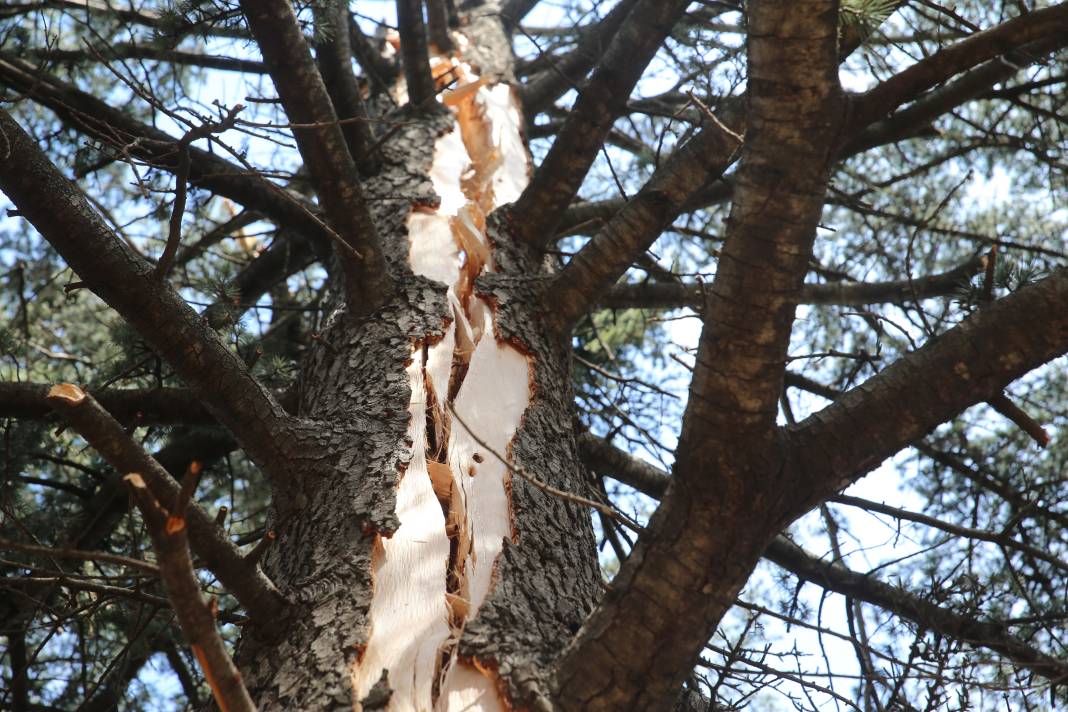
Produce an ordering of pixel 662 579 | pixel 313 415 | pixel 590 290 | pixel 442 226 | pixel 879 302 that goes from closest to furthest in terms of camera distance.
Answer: pixel 662 579, pixel 313 415, pixel 590 290, pixel 442 226, pixel 879 302

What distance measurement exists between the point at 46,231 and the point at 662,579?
1.26 meters

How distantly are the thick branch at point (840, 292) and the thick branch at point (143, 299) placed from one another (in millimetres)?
1155

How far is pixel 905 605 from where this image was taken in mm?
2215

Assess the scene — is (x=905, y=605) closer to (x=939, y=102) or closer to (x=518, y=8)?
(x=939, y=102)

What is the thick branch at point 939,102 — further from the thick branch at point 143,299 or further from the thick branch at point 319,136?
the thick branch at point 143,299

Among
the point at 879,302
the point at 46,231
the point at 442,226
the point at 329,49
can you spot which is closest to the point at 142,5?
the point at 329,49

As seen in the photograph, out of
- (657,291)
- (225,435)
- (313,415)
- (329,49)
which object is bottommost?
(313,415)

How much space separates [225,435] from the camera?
2646 millimetres

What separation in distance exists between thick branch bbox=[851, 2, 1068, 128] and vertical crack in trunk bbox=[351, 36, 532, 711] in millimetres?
778

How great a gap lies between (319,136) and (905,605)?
1.85 m

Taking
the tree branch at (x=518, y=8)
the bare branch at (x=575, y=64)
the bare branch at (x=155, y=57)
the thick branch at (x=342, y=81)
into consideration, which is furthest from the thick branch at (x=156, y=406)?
the tree branch at (x=518, y=8)

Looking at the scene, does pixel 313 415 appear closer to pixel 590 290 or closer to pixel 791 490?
pixel 590 290

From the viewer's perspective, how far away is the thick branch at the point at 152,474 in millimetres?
1257

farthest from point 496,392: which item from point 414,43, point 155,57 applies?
point 155,57
